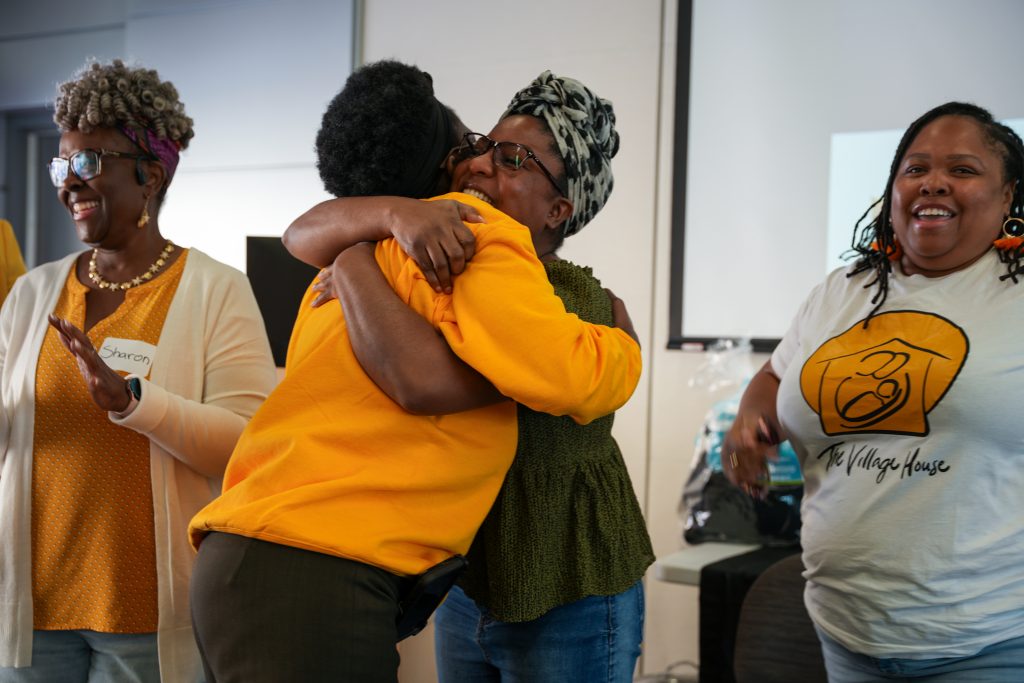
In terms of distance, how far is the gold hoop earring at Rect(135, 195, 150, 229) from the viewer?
204 centimetres

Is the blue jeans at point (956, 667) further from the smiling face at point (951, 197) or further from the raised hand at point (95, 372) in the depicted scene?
the raised hand at point (95, 372)

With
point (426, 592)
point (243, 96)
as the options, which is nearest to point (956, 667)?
point (426, 592)

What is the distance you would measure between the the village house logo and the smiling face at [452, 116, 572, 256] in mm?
619

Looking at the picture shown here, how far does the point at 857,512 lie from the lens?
166 centimetres

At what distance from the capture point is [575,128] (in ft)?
4.78

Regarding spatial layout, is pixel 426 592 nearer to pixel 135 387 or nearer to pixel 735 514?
pixel 135 387

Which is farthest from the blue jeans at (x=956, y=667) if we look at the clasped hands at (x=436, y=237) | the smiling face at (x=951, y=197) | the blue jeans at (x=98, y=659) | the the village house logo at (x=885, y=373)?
the blue jeans at (x=98, y=659)

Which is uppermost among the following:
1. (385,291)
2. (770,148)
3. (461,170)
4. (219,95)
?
(219,95)

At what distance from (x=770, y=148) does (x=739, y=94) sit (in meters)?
0.25

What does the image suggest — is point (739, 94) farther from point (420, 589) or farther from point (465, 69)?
point (420, 589)

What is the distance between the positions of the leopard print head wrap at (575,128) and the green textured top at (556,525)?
0.13 meters

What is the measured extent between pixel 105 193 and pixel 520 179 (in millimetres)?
1028

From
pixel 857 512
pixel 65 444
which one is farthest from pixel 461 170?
pixel 65 444

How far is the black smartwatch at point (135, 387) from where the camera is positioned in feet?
5.78
